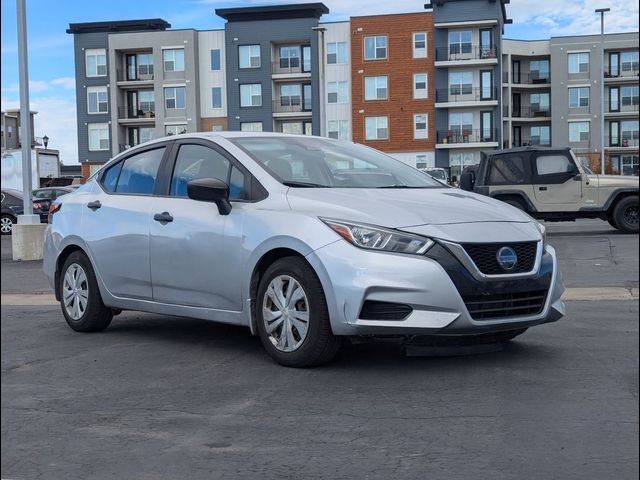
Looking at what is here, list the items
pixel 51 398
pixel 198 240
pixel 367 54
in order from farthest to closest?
pixel 367 54 < pixel 198 240 < pixel 51 398

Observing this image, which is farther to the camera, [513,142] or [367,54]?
[513,142]

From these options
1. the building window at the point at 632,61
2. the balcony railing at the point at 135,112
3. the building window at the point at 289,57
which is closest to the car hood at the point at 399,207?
the building window at the point at 632,61

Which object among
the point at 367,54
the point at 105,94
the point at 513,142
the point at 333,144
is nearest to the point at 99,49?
the point at 105,94

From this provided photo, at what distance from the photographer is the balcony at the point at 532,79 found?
66125 mm

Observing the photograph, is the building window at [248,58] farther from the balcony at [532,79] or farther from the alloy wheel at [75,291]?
the alloy wheel at [75,291]

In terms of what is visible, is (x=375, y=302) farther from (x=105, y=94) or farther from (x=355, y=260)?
(x=105, y=94)

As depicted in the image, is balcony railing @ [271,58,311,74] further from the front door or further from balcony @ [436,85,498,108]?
the front door

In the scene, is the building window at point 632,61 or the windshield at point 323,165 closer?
the building window at point 632,61

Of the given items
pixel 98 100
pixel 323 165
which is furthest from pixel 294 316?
pixel 98 100

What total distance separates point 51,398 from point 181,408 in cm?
94

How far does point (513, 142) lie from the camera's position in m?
66.7

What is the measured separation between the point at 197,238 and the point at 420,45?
54.7 m

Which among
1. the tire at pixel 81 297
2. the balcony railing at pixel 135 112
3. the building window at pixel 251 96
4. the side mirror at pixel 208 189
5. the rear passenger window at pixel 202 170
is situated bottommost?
the tire at pixel 81 297

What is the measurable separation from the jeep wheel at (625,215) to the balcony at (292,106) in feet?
147
